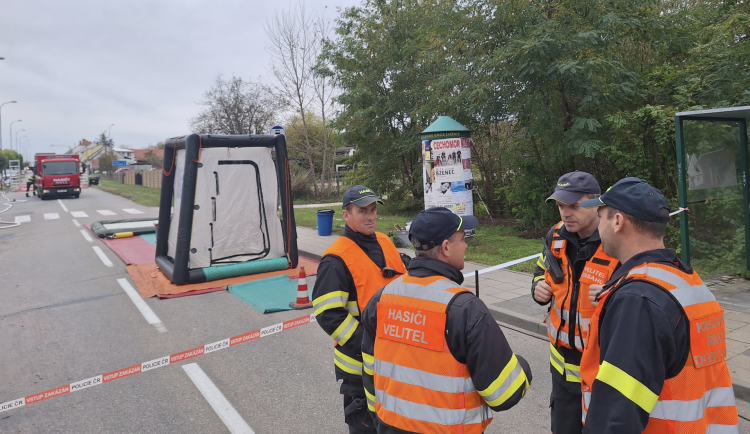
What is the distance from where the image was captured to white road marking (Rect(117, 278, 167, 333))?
6.70m

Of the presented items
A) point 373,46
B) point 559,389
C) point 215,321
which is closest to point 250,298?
point 215,321

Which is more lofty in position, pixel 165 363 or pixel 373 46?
pixel 373 46

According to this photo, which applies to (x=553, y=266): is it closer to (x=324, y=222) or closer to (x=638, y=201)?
(x=638, y=201)

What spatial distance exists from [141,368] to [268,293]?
3289mm

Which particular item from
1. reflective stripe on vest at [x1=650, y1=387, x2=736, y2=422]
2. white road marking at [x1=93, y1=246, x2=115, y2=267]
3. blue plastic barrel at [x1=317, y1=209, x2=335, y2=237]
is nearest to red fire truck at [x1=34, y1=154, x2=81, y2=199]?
white road marking at [x1=93, y1=246, x2=115, y2=267]

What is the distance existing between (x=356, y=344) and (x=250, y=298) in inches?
218

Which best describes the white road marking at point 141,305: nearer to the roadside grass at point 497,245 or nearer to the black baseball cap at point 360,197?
the black baseball cap at point 360,197

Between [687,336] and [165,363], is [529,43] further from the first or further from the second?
[687,336]

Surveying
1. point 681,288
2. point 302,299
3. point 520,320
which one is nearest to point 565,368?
point 681,288

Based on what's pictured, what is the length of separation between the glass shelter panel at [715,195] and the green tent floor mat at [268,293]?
6.09 m

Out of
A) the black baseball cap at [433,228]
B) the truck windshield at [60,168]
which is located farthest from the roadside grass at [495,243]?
the truck windshield at [60,168]

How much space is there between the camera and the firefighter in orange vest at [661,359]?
153cm

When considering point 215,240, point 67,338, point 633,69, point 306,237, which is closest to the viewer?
point 67,338

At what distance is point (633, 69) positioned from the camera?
10.8m
